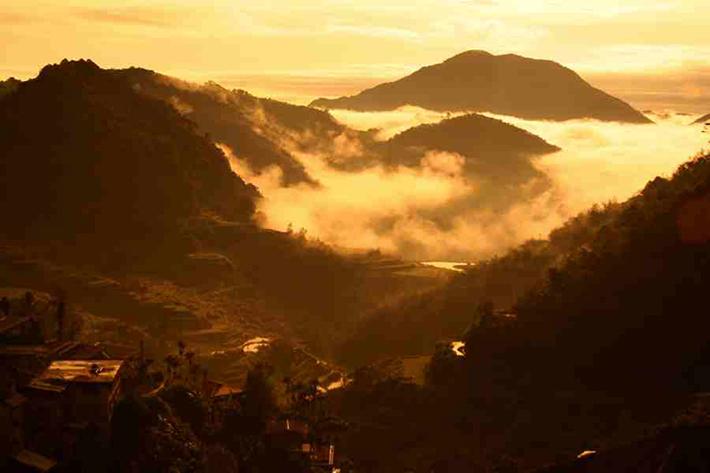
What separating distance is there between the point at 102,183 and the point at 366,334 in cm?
4035

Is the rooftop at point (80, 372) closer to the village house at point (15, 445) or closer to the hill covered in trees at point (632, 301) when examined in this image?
the village house at point (15, 445)

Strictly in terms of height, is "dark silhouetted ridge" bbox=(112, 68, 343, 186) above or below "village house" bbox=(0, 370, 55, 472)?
above

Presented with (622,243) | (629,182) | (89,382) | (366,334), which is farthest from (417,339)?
(629,182)

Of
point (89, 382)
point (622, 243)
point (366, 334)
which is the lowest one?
point (366, 334)

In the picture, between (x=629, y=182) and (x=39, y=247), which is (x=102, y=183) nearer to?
(x=39, y=247)

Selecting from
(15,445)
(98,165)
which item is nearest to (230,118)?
(98,165)

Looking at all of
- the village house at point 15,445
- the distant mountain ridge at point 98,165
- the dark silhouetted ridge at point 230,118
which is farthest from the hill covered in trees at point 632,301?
the dark silhouetted ridge at point 230,118

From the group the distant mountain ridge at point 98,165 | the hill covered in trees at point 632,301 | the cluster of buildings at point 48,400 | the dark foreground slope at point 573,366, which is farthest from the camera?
the distant mountain ridge at point 98,165

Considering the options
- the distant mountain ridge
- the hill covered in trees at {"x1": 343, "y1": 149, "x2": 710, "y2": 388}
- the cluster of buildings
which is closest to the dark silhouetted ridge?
the distant mountain ridge

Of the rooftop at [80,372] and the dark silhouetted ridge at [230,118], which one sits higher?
the dark silhouetted ridge at [230,118]

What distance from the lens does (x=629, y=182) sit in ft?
590

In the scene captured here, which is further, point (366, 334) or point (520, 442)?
point (366, 334)

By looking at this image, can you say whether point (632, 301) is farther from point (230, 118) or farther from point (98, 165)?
point (230, 118)

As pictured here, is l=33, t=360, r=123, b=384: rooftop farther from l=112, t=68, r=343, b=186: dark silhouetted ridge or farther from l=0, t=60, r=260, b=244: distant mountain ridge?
l=112, t=68, r=343, b=186: dark silhouetted ridge
